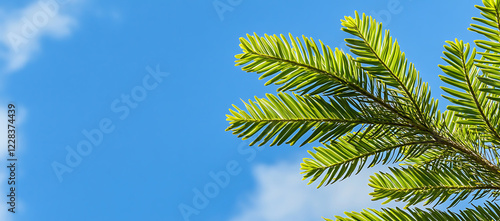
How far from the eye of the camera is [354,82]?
1933 millimetres

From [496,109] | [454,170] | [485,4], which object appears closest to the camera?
[485,4]

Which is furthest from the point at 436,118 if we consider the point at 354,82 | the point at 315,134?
the point at 315,134

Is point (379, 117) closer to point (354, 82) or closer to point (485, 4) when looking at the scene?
point (354, 82)

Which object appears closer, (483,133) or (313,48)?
(313,48)

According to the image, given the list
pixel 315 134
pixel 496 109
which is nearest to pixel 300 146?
pixel 315 134

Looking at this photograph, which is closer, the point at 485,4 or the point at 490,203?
the point at 485,4

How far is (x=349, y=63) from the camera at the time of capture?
1934mm

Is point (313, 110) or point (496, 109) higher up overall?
point (313, 110)

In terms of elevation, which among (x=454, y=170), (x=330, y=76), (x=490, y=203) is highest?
(x=330, y=76)

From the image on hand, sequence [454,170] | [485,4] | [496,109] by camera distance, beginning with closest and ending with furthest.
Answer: [485,4]
[496,109]
[454,170]

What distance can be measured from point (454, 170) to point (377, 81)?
1.63 ft

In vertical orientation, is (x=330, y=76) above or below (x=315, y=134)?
above

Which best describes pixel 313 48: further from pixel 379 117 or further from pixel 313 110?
pixel 379 117

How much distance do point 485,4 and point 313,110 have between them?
697 millimetres
